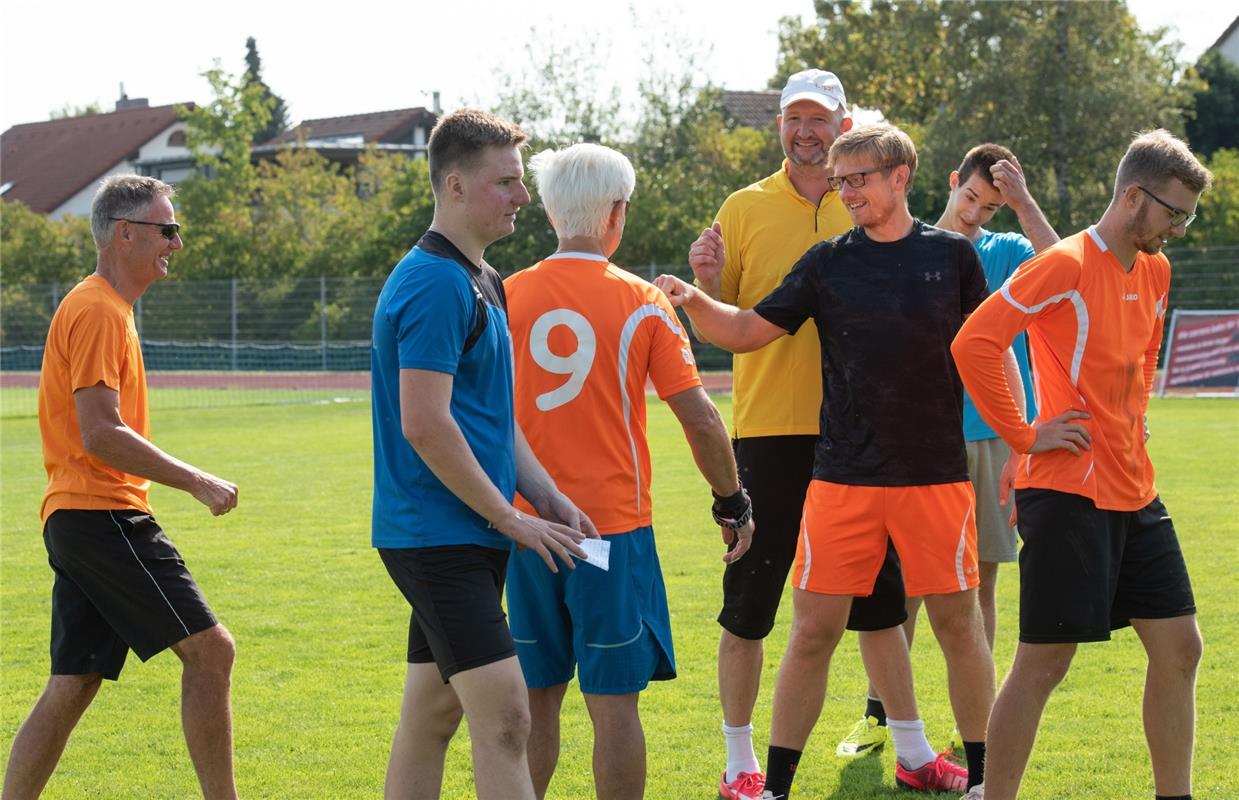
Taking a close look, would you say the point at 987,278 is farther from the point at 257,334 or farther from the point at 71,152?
the point at 71,152

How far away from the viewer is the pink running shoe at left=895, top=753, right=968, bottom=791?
200 inches

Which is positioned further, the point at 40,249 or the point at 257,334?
the point at 40,249

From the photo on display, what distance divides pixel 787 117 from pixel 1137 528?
209cm

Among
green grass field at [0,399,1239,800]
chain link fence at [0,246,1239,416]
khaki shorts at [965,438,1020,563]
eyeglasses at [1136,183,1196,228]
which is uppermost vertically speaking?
eyeglasses at [1136,183,1196,228]

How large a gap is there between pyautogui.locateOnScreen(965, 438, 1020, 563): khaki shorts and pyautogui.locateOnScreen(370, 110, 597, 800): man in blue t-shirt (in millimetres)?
2594

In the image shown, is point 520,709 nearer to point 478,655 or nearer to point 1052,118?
point 478,655

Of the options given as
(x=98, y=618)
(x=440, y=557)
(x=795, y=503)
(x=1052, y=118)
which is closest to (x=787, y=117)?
(x=795, y=503)

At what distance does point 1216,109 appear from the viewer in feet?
157

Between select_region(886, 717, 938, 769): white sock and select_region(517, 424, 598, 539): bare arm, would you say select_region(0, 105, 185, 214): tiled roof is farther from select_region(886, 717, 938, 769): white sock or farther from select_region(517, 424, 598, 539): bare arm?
select_region(517, 424, 598, 539): bare arm

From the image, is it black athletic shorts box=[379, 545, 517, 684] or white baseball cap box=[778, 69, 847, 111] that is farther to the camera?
white baseball cap box=[778, 69, 847, 111]

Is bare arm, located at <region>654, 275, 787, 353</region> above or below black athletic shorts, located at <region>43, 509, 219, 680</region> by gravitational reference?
above

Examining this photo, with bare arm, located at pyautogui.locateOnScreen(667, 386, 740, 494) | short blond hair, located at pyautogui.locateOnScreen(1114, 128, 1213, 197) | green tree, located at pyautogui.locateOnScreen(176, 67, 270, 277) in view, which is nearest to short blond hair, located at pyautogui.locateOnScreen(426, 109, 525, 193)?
bare arm, located at pyautogui.locateOnScreen(667, 386, 740, 494)

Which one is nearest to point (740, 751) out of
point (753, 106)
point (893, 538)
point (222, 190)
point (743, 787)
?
point (743, 787)

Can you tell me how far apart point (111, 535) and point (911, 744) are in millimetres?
2901
